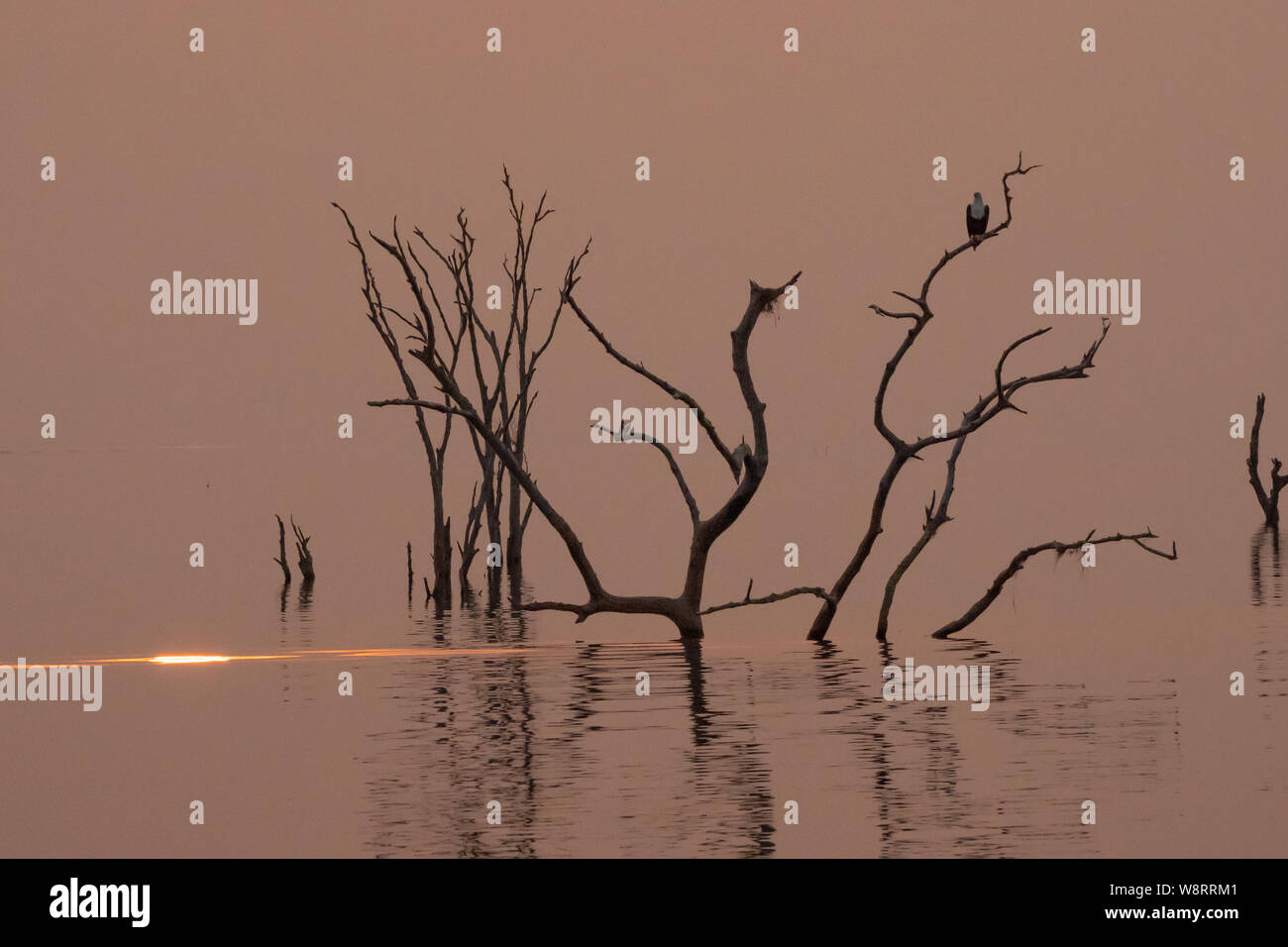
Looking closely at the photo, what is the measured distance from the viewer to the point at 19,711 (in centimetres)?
2227

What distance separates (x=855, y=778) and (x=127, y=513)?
7304 centimetres

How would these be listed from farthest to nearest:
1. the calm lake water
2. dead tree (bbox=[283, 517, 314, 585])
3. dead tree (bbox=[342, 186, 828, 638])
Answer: dead tree (bbox=[283, 517, 314, 585])
dead tree (bbox=[342, 186, 828, 638])
the calm lake water

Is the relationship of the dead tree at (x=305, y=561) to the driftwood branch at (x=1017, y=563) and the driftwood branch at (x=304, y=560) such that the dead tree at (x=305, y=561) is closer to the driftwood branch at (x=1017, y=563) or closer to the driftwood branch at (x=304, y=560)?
the driftwood branch at (x=304, y=560)

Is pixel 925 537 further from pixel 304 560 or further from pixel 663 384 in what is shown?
pixel 304 560

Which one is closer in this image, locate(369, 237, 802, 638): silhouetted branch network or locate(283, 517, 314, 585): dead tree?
locate(369, 237, 802, 638): silhouetted branch network

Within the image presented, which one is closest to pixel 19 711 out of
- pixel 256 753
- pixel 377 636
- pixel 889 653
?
pixel 256 753

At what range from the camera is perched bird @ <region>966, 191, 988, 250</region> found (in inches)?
1023


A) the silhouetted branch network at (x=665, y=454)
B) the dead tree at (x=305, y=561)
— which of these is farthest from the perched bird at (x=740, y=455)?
the dead tree at (x=305, y=561)

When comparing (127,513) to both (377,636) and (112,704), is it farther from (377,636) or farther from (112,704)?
(112,704)

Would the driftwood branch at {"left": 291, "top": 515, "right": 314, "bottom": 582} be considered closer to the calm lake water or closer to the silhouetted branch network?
the calm lake water

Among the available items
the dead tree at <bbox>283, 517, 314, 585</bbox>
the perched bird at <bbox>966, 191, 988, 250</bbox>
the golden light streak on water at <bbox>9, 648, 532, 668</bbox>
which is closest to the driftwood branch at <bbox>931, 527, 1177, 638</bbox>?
the perched bird at <bbox>966, 191, 988, 250</bbox>

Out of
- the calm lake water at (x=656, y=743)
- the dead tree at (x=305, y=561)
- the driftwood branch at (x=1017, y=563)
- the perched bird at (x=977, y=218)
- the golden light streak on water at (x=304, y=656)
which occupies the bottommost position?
the calm lake water at (x=656, y=743)

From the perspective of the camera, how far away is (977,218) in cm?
2605

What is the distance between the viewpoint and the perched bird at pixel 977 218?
25984 millimetres
